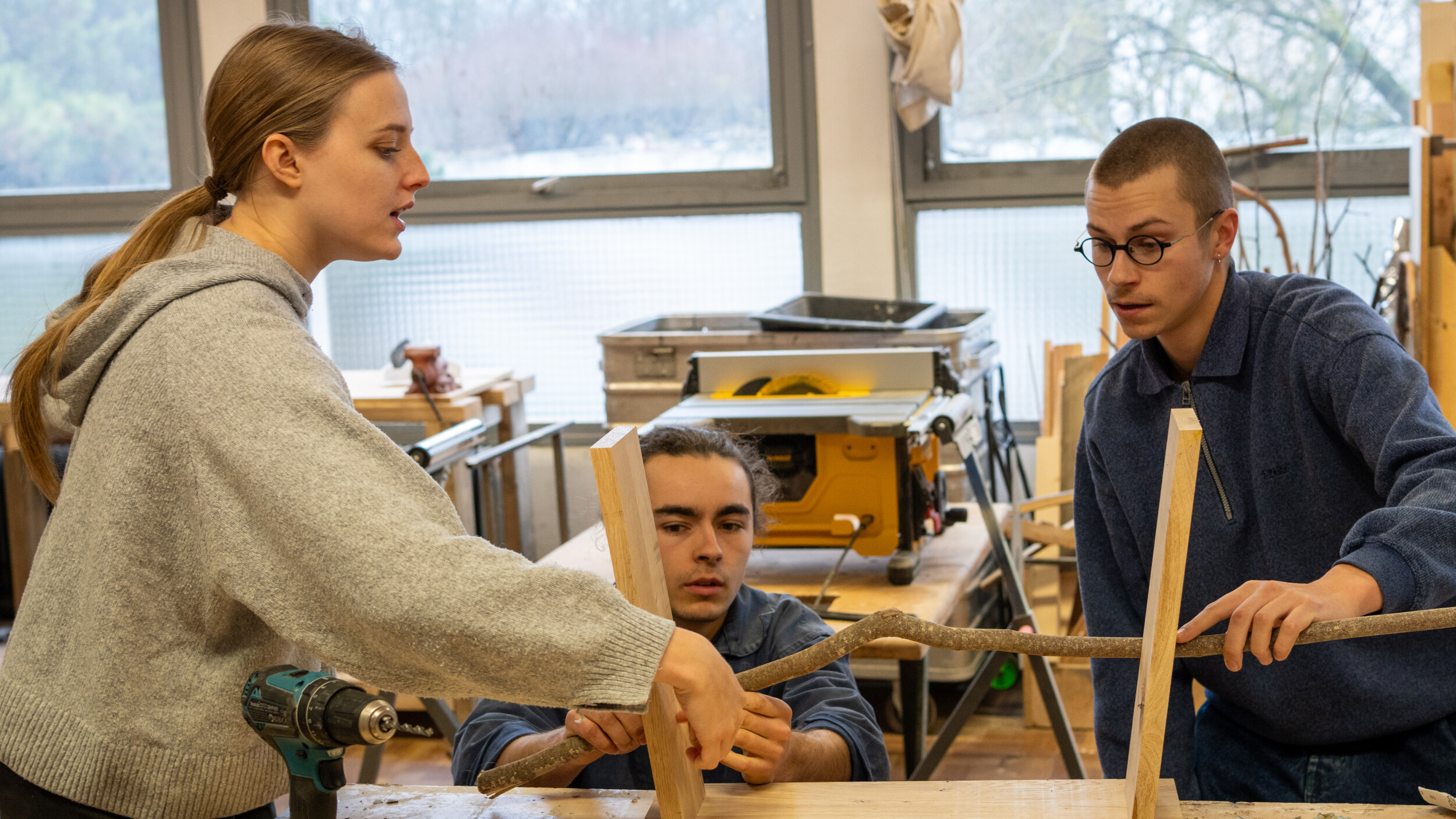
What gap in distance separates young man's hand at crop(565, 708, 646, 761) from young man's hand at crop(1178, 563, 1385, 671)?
0.49 metres

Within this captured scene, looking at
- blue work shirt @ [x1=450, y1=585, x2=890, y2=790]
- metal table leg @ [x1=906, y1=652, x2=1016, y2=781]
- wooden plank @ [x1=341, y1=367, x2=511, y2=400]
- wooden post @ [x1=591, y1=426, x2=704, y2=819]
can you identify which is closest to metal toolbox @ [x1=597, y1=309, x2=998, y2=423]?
wooden plank @ [x1=341, y1=367, x2=511, y2=400]

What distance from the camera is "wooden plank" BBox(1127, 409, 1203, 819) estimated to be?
0.96 meters

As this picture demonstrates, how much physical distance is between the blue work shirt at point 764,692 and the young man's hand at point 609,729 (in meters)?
0.22

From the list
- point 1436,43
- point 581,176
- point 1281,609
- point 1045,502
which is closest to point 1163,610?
point 1281,609

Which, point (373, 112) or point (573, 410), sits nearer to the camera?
point (373, 112)

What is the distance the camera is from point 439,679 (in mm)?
921

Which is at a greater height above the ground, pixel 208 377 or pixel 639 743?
pixel 208 377

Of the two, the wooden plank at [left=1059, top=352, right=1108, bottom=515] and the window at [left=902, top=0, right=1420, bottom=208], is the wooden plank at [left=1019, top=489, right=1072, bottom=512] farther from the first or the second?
the window at [left=902, top=0, right=1420, bottom=208]

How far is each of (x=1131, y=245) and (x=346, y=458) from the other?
35.2 inches

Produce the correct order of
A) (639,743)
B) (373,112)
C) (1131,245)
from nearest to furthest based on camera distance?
(373,112)
(639,743)
(1131,245)

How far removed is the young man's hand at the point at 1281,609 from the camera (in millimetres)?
1017

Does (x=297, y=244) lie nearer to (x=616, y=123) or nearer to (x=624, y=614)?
(x=624, y=614)

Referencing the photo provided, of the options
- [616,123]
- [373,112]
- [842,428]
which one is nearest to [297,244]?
[373,112]

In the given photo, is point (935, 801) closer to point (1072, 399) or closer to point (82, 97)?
point (1072, 399)
